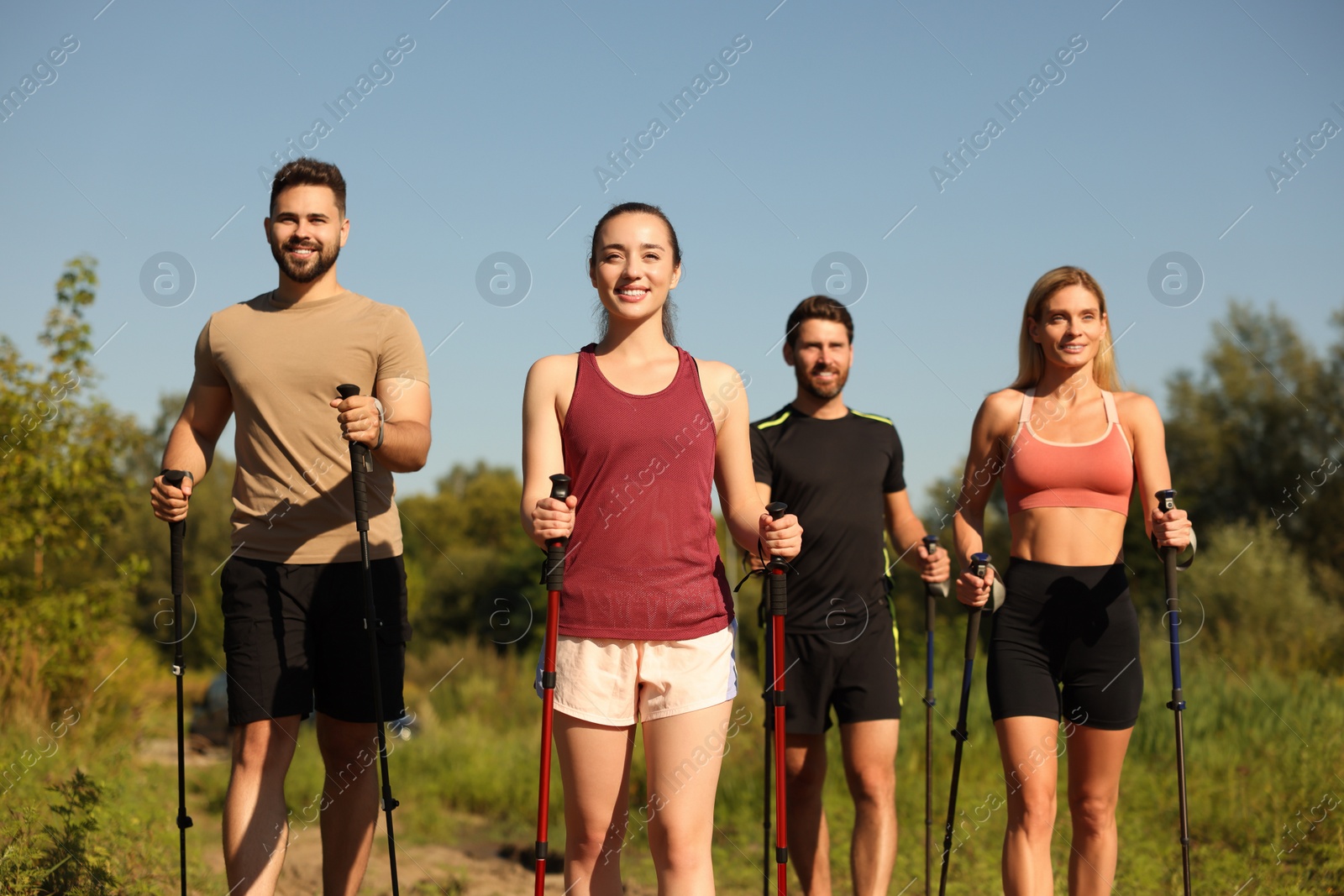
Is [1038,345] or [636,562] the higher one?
[1038,345]

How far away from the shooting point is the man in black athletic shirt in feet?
14.5

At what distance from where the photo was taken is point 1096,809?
3.74 m

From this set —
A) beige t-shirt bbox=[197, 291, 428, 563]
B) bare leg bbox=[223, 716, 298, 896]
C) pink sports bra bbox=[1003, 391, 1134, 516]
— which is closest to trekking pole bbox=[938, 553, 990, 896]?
pink sports bra bbox=[1003, 391, 1134, 516]

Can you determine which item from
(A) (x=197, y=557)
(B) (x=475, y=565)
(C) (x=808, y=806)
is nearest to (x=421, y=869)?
(C) (x=808, y=806)

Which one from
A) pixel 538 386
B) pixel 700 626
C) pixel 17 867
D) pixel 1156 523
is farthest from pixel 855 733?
pixel 17 867

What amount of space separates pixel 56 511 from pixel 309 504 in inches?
204

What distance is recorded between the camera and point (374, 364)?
3.66 meters

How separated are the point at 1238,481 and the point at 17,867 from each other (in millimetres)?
30707

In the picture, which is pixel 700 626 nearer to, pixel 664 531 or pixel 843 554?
pixel 664 531

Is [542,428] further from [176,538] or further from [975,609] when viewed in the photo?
[975,609]

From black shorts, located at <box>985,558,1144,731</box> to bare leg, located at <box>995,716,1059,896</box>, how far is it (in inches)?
4.3

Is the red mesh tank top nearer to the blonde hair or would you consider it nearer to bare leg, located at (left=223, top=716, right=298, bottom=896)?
bare leg, located at (left=223, top=716, right=298, bottom=896)

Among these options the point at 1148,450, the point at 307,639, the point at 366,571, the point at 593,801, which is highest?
the point at 1148,450

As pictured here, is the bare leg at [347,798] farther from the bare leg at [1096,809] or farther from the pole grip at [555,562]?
the bare leg at [1096,809]
